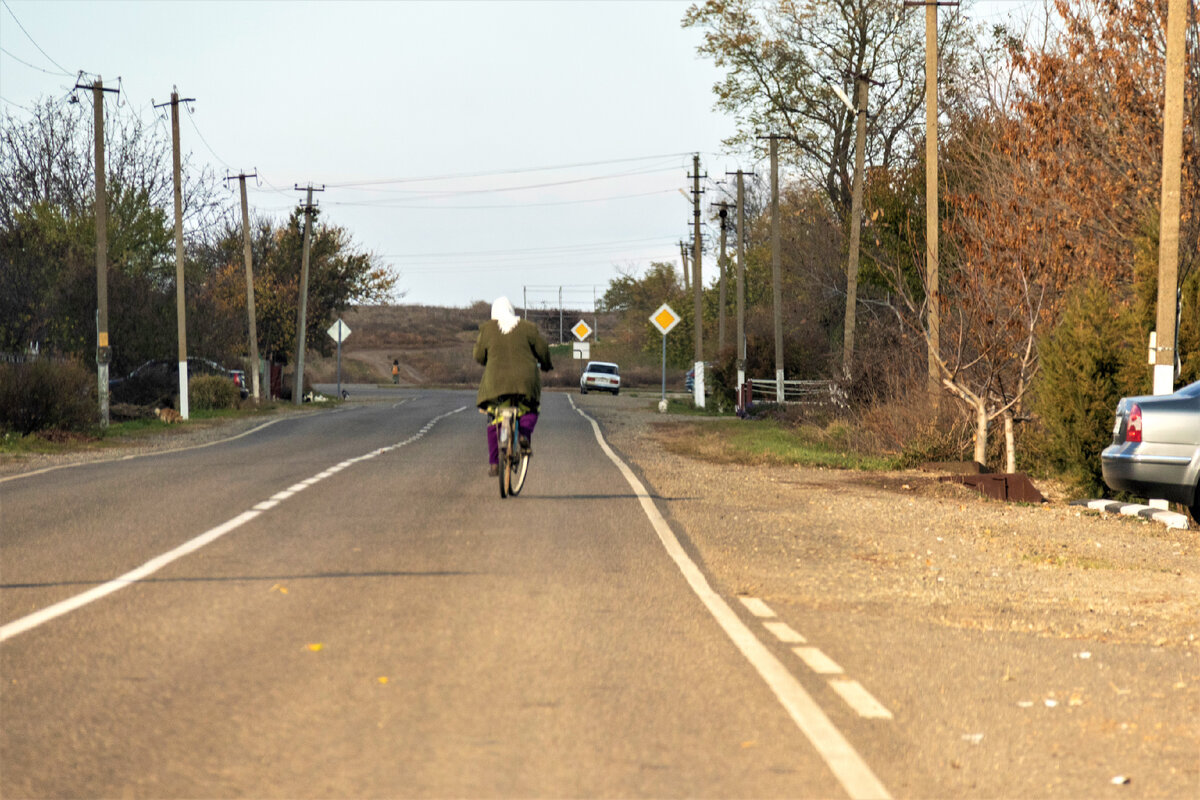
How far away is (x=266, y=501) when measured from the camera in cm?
1336

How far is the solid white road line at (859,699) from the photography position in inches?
226

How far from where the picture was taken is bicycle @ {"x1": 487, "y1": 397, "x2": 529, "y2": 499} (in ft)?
44.9

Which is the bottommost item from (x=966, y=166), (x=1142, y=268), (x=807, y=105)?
(x=1142, y=268)

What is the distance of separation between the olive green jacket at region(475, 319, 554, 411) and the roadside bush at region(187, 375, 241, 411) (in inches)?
1172

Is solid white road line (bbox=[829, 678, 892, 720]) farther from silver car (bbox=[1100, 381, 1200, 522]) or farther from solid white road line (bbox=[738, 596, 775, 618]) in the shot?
silver car (bbox=[1100, 381, 1200, 522])

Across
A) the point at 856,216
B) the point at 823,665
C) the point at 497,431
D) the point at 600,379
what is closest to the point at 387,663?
the point at 823,665

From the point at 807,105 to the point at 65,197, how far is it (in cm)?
2560

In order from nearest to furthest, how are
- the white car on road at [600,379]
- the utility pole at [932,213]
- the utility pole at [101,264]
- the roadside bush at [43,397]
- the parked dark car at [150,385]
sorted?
the utility pole at [932,213]
the roadside bush at [43,397]
the utility pole at [101,264]
the parked dark car at [150,385]
the white car on road at [600,379]

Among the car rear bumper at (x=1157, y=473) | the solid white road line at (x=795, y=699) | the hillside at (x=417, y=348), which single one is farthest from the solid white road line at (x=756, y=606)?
the hillside at (x=417, y=348)

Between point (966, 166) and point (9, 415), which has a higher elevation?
point (966, 166)

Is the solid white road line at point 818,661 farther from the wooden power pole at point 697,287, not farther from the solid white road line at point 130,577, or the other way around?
the wooden power pole at point 697,287

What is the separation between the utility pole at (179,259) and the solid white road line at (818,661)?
105ft

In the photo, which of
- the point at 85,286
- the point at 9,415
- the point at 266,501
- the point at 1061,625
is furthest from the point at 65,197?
the point at 1061,625

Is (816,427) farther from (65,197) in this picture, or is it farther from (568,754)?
(65,197)
